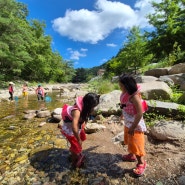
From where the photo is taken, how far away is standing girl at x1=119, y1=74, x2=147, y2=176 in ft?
9.18

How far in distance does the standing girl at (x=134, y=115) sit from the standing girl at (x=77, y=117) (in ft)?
1.67

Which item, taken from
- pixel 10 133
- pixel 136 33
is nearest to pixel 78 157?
pixel 10 133

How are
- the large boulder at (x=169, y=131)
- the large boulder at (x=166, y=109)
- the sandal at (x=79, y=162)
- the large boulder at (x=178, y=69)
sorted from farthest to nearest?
the large boulder at (x=178, y=69), the large boulder at (x=166, y=109), the large boulder at (x=169, y=131), the sandal at (x=79, y=162)

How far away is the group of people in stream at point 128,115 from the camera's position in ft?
9.25

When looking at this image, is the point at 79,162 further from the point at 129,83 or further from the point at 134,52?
the point at 134,52

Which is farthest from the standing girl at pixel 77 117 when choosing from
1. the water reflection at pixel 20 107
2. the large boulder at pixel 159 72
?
the large boulder at pixel 159 72

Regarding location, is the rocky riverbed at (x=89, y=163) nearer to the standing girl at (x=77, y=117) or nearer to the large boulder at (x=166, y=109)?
the standing girl at (x=77, y=117)

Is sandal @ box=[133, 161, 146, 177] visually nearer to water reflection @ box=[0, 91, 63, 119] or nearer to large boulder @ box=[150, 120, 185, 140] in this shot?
large boulder @ box=[150, 120, 185, 140]

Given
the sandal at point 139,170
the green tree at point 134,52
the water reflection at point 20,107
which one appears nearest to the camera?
the sandal at point 139,170

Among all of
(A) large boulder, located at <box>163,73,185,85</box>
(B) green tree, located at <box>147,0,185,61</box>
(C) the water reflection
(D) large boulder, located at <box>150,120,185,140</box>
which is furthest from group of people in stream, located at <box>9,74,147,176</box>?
(B) green tree, located at <box>147,0,185,61</box>

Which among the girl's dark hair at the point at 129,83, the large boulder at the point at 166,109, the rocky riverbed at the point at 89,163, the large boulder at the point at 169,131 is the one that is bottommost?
the rocky riverbed at the point at 89,163

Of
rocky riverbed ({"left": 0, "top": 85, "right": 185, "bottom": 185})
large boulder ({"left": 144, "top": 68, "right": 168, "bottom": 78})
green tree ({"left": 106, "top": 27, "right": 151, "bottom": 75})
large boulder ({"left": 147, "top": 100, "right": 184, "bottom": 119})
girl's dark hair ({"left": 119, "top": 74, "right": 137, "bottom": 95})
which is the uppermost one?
green tree ({"left": 106, "top": 27, "right": 151, "bottom": 75})

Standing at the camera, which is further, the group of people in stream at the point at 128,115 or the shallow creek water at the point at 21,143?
the shallow creek water at the point at 21,143

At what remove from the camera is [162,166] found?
10.2 feet
